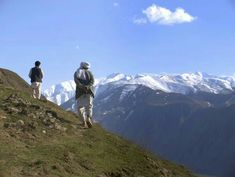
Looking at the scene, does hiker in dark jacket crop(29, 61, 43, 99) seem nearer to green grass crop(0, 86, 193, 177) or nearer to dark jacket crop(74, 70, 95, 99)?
green grass crop(0, 86, 193, 177)

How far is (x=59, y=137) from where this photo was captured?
67.4 ft

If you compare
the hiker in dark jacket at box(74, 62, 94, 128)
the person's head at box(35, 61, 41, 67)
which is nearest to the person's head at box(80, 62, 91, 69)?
the hiker in dark jacket at box(74, 62, 94, 128)

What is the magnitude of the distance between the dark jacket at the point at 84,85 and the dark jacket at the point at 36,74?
604 cm

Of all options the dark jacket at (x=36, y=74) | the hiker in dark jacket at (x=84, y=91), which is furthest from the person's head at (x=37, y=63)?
the hiker in dark jacket at (x=84, y=91)

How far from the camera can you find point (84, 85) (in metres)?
24.0

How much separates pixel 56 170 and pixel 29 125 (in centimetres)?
439

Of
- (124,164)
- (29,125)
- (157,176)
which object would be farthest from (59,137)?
(157,176)

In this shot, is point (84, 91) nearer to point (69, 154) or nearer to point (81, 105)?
Answer: point (81, 105)

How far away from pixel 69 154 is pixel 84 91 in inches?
224

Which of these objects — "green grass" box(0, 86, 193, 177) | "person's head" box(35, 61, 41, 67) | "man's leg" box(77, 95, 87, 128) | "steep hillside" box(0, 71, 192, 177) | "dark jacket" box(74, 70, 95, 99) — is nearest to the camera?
"green grass" box(0, 86, 193, 177)

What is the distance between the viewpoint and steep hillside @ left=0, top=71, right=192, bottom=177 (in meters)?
16.8

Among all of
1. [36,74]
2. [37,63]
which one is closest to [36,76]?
[36,74]

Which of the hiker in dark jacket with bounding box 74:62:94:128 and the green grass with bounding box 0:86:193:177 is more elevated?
the hiker in dark jacket with bounding box 74:62:94:128

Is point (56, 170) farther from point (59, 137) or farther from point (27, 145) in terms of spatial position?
point (59, 137)
